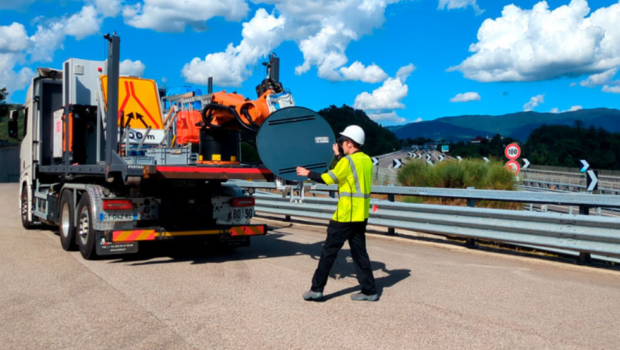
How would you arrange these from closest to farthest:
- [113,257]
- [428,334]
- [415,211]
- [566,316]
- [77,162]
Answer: [428,334] < [566,316] < [113,257] < [77,162] < [415,211]

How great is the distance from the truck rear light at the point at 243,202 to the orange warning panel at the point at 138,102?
1.90 m

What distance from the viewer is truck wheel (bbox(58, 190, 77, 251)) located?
9508 mm

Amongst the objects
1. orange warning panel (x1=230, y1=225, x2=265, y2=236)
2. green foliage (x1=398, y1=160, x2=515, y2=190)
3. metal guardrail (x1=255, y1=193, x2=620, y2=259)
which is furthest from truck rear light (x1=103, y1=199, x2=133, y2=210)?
green foliage (x1=398, y1=160, x2=515, y2=190)

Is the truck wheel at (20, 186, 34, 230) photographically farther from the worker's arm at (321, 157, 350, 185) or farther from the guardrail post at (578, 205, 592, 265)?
the guardrail post at (578, 205, 592, 265)

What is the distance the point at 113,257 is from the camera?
9148 millimetres

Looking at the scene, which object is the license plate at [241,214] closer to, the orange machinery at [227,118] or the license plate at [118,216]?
the orange machinery at [227,118]

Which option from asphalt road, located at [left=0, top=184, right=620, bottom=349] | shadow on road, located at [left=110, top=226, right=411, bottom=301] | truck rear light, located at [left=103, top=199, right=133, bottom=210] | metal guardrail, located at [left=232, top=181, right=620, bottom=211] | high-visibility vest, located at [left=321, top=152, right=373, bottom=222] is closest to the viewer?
asphalt road, located at [left=0, top=184, right=620, bottom=349]

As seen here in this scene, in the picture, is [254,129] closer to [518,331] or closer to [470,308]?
[470,308]

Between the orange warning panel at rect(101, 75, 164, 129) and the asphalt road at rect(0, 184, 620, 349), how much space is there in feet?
7.20

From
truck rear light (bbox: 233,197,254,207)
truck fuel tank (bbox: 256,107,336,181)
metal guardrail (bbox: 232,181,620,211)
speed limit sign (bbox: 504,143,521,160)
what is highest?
speed limit sign (bbox: 504,143,521,160)

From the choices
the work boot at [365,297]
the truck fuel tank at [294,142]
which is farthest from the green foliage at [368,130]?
the work boot at [365,297]

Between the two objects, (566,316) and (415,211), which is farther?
(415,211)

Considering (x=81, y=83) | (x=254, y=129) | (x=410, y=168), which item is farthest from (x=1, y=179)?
(x=254, y=129)

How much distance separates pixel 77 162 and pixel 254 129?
358cm
